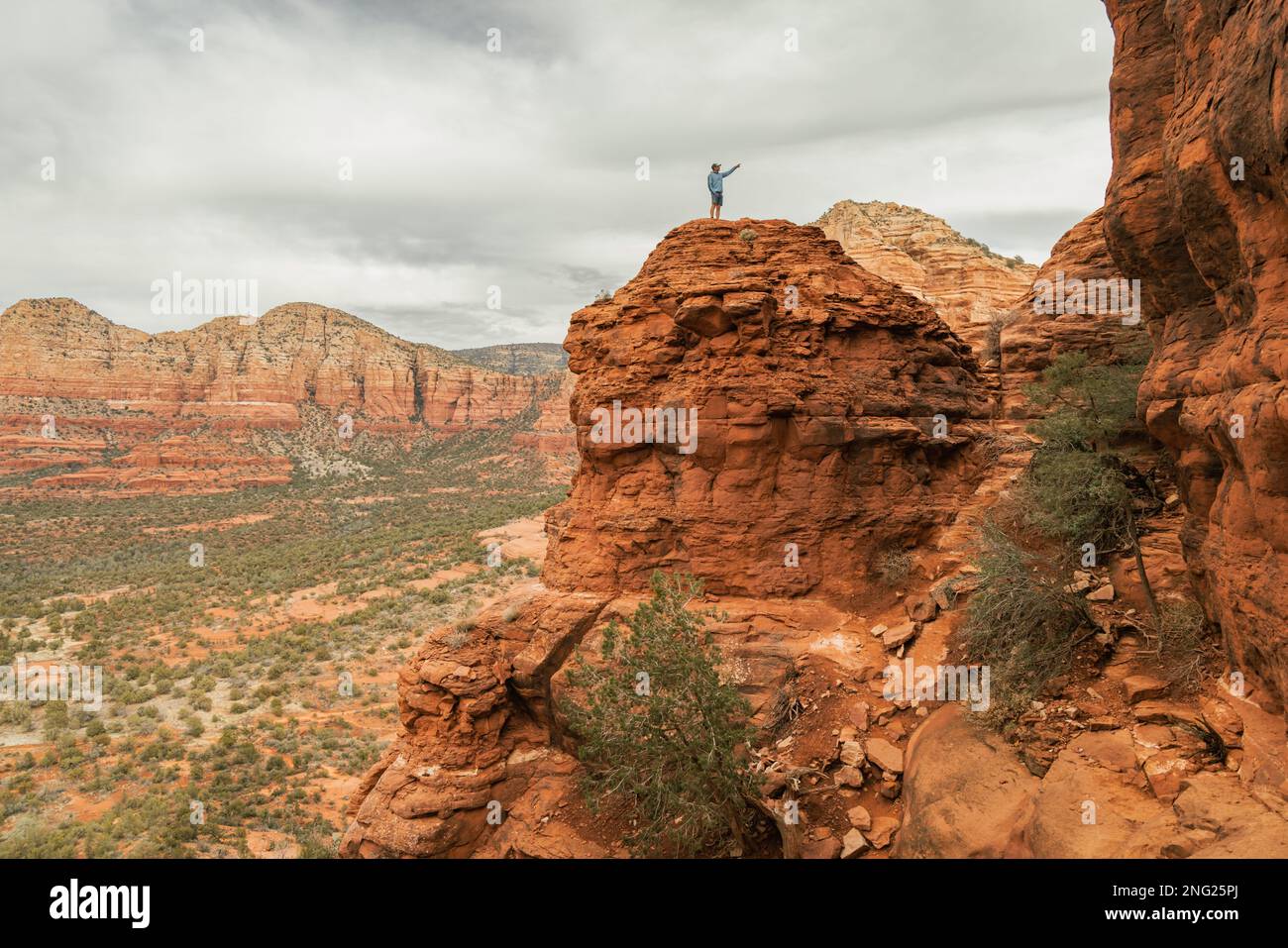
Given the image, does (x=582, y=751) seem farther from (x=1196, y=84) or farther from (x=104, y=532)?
(x=104, y=532)

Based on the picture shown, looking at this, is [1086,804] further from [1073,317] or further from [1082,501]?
[1073,317]

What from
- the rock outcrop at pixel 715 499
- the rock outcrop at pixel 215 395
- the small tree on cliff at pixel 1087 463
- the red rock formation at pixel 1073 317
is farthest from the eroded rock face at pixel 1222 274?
the rock outcrop at pixel 215 395

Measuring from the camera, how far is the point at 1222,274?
314 inches

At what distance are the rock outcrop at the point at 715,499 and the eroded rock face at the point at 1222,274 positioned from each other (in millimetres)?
5006

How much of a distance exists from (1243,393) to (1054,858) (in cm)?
553

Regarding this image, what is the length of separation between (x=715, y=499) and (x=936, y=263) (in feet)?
77.4

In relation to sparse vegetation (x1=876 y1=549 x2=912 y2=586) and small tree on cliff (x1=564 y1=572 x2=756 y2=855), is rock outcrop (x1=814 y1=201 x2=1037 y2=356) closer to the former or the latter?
sparse vegetation (x1=876 y1=549 x2=912 y2=586)

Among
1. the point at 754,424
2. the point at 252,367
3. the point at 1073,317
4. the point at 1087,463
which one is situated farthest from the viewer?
the point at 252,367

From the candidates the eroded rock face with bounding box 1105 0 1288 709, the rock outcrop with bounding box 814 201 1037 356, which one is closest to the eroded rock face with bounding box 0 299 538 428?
the rock outcrop with bounding box 814 201 1037 356

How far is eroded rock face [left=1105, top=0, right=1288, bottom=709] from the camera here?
6.46 m

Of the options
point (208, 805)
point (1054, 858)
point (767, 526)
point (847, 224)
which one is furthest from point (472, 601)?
point (1054, 858)

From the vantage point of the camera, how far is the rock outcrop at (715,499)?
1224cm

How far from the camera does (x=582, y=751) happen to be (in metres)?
9.95

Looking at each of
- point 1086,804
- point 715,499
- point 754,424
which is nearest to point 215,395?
point 715,499
